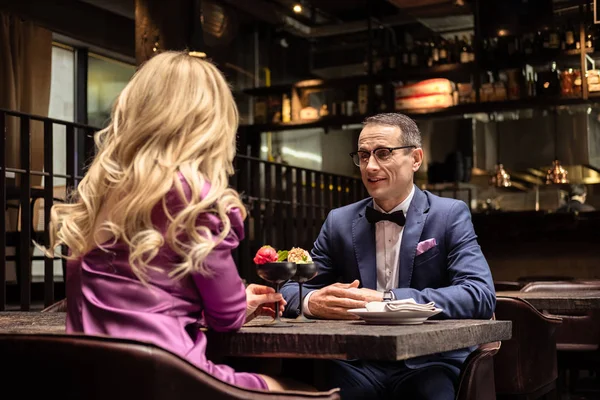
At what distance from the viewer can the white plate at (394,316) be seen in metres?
2.04

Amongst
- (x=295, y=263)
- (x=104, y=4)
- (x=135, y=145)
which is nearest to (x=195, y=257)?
(x=135, y=145)

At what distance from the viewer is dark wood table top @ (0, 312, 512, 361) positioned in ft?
5.59

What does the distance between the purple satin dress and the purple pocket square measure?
1009mm

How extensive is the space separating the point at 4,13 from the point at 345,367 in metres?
7.57

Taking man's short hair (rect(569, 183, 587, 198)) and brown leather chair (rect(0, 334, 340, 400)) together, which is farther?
man's short hair (rect(569, 183, 587, 198))

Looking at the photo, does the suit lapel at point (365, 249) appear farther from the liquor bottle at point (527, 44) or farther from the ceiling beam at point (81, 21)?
Result: the ceiling beam at point (81, 21)

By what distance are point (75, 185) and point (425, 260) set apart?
162 inches

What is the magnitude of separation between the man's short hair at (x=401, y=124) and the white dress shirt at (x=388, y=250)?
0.18 m

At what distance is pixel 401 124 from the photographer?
2.85 metres

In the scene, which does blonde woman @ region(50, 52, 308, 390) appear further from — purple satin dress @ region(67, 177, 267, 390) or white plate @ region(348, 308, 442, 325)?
white plate @ region(348, 308, 442, 325)

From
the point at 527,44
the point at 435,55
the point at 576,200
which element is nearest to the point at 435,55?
the point at 435,55

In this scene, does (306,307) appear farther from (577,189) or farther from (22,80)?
(577,189)

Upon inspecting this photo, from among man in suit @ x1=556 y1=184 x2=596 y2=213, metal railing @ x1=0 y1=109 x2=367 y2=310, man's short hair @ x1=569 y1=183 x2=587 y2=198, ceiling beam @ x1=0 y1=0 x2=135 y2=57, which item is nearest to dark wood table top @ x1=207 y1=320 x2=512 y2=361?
metal railing @ x1=0 y1=109 x2=367 y2=310

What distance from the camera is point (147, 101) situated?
71.2 inches
